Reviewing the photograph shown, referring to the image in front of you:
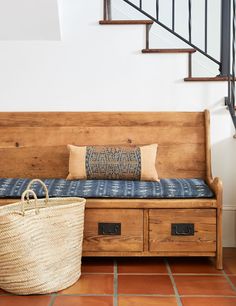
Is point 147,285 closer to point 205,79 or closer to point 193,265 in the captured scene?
point 193,265

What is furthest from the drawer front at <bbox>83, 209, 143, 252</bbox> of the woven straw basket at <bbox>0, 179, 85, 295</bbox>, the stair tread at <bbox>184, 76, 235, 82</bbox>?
the stair tread at <bbox>184, 76, 235, 82</bbox>

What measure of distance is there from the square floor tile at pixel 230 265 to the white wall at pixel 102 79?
0.31 meters

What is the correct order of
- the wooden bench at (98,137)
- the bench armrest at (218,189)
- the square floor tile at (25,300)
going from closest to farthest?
the square floor tile at (25,300) < the bench armrest at (218,189) < the wooden bench at (98,137)

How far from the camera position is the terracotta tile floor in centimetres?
217

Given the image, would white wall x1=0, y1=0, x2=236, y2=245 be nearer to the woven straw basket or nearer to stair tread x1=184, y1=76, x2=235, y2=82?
stair tread x1=184, y1=76, x2=235, y2=82

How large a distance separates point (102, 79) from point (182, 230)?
47.6 inches

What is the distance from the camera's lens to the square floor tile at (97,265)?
2.64 m

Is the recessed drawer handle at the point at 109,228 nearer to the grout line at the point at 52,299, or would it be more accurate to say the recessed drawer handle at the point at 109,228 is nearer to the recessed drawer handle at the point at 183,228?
the recessed drawer handle at the point at 183,228

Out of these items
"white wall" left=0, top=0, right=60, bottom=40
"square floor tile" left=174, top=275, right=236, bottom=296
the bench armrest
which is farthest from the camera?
"white wall" left=0, top=0, right=60, bottom=40

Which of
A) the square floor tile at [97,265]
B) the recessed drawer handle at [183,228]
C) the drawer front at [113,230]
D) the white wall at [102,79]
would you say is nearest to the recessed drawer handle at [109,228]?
the drawer front at [113,230]

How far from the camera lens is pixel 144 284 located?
2.40m

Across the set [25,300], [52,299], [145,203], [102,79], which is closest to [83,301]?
[52,299]

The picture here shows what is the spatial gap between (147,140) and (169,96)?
0.35 metres

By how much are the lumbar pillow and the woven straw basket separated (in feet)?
1.55
